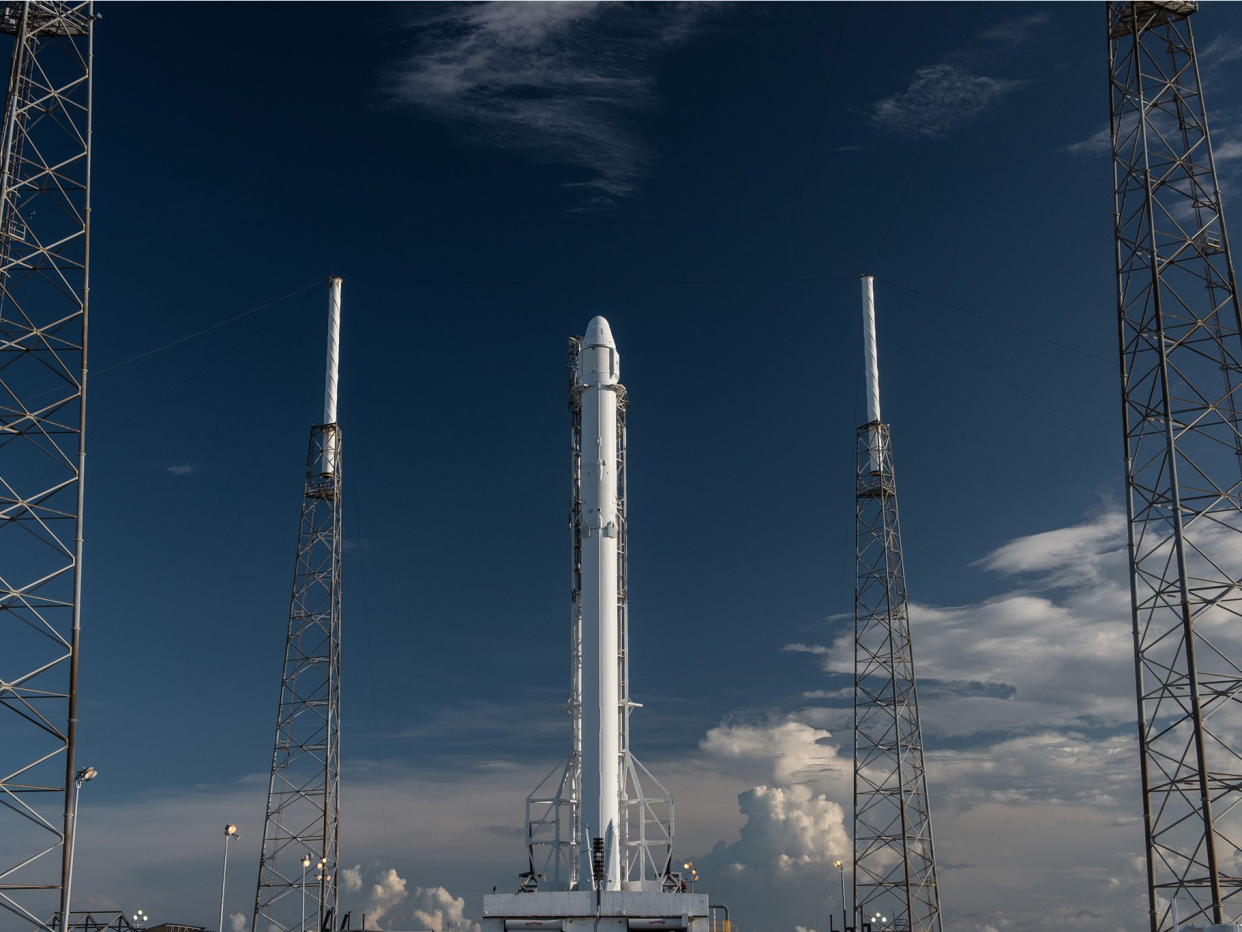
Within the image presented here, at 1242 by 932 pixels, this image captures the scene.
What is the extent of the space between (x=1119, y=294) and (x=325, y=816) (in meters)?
40.0

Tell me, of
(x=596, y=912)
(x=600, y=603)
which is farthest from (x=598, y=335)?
(x=596, y=912)

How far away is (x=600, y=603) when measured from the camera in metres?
45.8

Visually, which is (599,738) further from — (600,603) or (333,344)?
(333,344)

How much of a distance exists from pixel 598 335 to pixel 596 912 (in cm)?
2385

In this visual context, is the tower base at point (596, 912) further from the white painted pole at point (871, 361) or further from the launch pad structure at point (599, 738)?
the white painted pole at point (871, 361)

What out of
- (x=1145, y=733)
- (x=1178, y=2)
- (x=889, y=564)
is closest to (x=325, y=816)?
(x=889, y=564)

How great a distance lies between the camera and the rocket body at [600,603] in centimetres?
4297

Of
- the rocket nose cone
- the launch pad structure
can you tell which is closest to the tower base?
the launch pad structure

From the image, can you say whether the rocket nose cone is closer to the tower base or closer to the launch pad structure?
the launch pad structure

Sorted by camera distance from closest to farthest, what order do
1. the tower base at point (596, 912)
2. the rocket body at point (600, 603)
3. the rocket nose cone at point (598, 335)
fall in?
the tower base at point (596, 912), the rocket body at point (600, 603), the rocket nose cone at point (598, 335)

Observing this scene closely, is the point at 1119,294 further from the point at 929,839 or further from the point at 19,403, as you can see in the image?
the point at 19,403

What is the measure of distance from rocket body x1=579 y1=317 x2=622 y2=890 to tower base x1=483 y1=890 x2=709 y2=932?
9.49 feet

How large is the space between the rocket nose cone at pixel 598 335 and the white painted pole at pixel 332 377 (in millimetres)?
15729

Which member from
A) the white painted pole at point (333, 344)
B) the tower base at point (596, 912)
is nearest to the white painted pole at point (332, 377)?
the white painted pole at point (333, 344)
